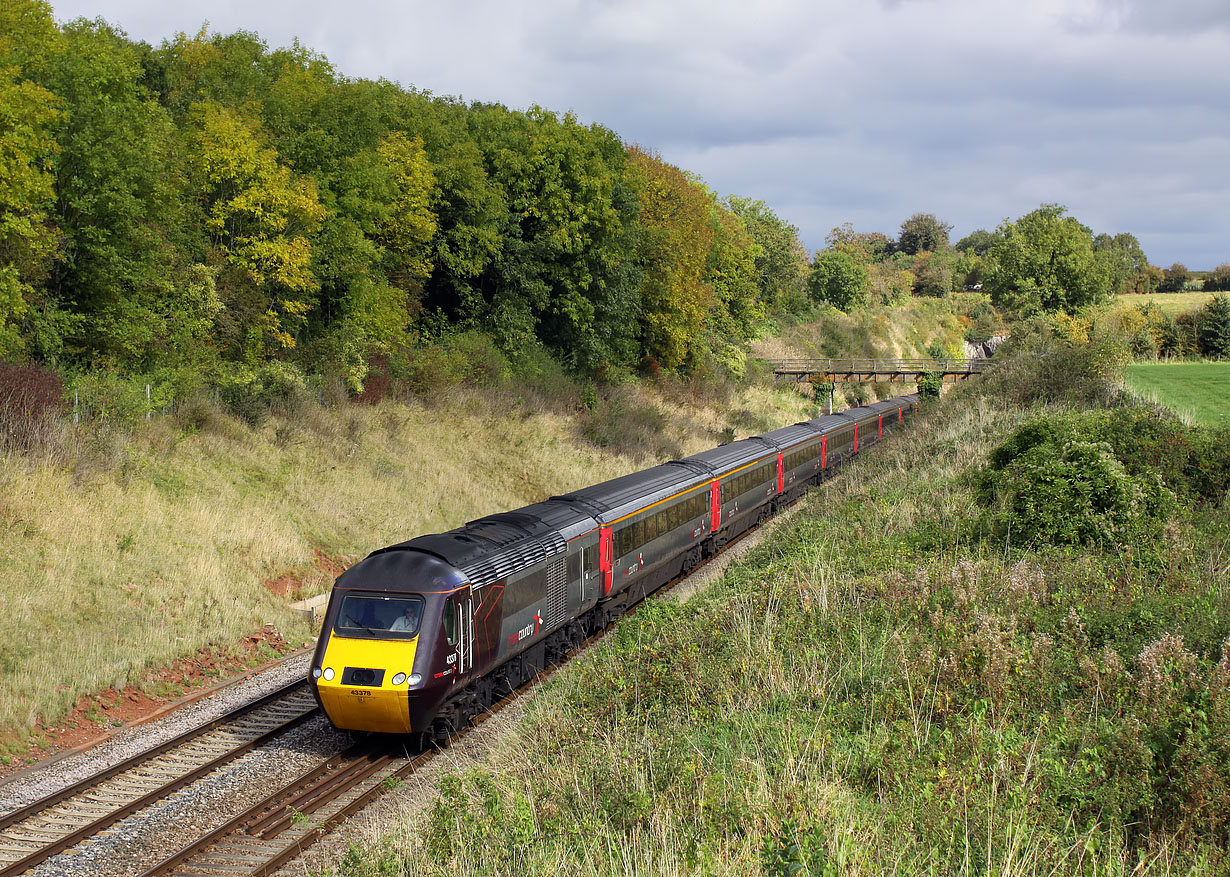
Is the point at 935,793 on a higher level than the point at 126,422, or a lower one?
lower

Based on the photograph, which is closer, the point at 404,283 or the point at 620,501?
the point at 620,501

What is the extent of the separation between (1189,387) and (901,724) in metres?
21.4

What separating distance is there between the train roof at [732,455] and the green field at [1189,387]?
999cm

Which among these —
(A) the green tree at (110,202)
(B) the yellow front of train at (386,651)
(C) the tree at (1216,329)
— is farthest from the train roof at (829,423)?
(B) the yellow front of train at (386,651)

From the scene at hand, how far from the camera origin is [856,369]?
65.9 m

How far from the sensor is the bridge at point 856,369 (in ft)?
199

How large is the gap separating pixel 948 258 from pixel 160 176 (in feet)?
375

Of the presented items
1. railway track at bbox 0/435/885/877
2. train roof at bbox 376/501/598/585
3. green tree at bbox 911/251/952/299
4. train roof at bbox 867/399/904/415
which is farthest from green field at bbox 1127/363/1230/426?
green tree at bbox 911/251/952/299

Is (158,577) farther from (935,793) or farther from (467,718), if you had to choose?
(935,793)

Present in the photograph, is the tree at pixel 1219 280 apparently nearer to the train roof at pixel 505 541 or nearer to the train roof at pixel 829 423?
the train roof at pixel 829 423

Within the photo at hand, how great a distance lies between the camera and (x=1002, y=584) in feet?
37.2

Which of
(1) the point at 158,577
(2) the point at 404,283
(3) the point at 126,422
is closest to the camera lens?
(1) the point at 158,577

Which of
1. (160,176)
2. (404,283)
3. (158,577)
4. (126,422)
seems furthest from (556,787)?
(404,283)

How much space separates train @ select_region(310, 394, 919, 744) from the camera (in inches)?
470
